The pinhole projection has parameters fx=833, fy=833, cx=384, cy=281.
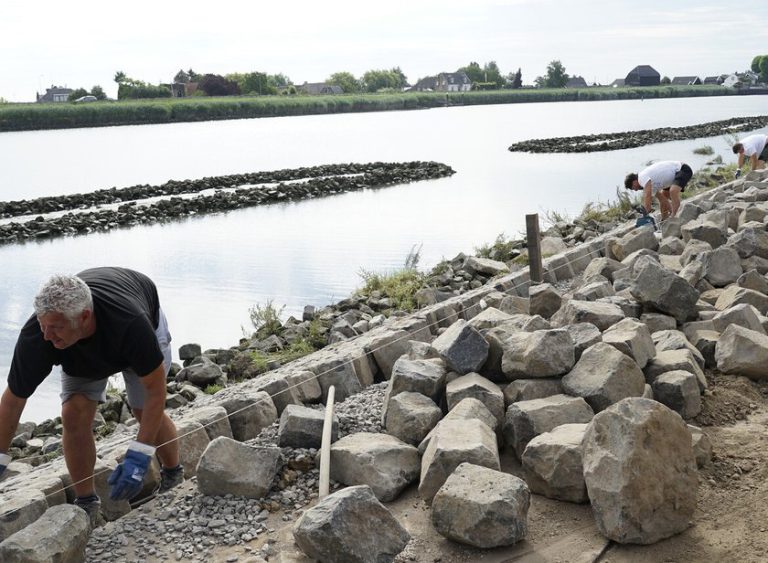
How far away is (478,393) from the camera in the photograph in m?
4.68

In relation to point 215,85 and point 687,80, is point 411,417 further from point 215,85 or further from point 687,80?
point 687,80

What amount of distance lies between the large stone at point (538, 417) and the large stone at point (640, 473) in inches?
26.1

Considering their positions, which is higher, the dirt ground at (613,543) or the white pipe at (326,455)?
the white pipe at (326,455)

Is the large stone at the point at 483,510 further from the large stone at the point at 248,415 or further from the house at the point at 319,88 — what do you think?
the house at the point at 319,88

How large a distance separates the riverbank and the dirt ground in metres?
57.3

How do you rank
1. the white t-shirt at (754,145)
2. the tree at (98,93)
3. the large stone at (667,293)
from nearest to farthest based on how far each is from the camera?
the large stone at (667,293)
the white t-shirt at (754,145)
the tree at (98,93)

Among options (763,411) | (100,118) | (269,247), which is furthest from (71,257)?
(100,118)

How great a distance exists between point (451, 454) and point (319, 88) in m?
115

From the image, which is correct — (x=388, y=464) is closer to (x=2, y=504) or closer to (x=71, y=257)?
(x=2, y=504)

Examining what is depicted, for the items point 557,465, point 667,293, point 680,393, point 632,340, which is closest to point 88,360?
point 557,465

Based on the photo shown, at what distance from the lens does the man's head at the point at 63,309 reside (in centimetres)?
357

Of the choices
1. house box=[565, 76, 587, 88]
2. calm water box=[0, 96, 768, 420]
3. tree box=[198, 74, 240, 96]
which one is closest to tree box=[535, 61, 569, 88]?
house box=[565, 76, 587, 88]

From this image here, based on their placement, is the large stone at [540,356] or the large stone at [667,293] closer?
the large stone at [540,356]

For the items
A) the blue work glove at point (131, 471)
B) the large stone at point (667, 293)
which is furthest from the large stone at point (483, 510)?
the large stone at point (667, 293)
